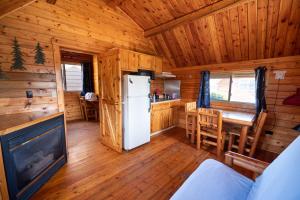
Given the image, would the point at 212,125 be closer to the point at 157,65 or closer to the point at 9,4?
the point at 157,65

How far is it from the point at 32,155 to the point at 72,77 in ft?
14.3

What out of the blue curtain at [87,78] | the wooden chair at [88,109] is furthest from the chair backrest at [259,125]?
the blue curtain at [87,78]

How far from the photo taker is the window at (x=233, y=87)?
3.26 metres

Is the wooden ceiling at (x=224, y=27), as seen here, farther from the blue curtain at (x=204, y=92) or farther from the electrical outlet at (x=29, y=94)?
the electrical outlet at (x=29, y=94)

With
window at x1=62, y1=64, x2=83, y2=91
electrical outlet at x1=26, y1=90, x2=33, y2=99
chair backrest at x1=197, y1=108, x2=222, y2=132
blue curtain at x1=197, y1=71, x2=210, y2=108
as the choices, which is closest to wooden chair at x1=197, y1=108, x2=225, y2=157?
chair backrest at x1=197, y1=108, x2=222, y2=132

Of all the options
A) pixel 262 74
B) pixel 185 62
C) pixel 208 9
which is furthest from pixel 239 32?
pixel 185 62

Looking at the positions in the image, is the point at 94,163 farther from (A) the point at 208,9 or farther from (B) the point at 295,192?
(A) the point at 208,9

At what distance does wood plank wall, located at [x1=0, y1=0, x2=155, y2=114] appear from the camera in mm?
1968

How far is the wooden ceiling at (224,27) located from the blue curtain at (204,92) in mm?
387

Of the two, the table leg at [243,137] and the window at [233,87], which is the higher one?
the window at [233,87]

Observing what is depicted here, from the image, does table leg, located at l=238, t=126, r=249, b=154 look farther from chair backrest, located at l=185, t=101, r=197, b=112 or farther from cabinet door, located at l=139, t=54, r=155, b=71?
cabinet door, located at l=139, t=54, r=155, b=71

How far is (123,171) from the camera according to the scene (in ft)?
7.24

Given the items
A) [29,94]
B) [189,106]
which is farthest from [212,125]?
[29,94]

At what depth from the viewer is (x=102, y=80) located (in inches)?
120
